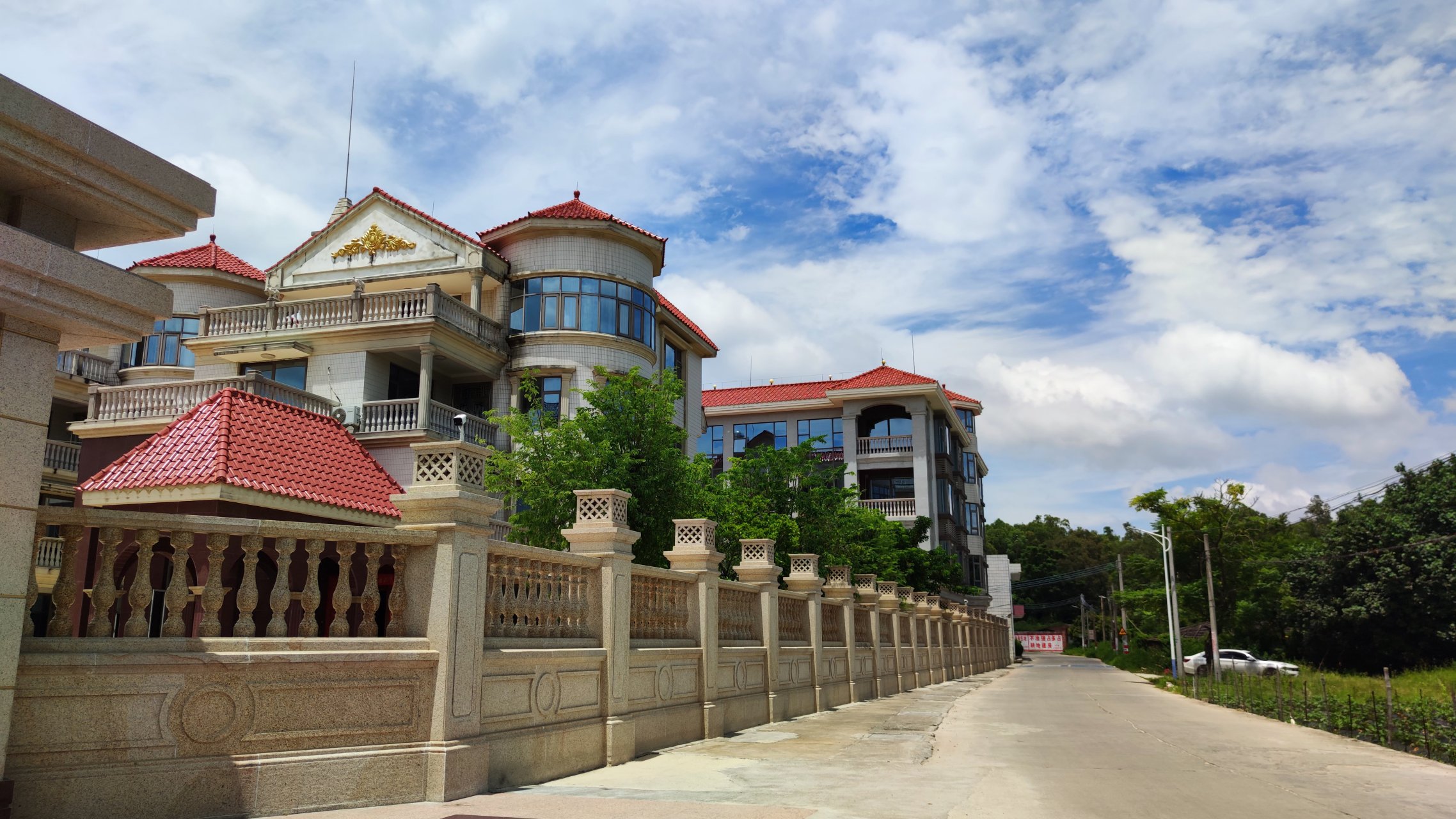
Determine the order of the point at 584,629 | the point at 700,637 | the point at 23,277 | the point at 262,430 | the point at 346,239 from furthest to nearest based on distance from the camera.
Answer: the point at 346,239
the point at 262,430
the point at 700,637
the point at 584,629
the point at 23,277

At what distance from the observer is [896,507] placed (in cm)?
4488

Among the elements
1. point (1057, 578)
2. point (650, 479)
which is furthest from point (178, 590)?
point (1057, 578)

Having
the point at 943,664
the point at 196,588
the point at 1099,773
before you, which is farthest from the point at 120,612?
the point at 943,664

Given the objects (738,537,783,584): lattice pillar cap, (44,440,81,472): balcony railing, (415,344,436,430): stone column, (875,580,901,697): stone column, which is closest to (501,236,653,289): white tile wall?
(415,344,436,430): stone column

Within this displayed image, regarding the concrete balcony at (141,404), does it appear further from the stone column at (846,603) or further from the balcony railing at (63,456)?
the stone column at (846,603)

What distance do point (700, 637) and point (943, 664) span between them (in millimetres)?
23414

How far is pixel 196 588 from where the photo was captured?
9.17 metres

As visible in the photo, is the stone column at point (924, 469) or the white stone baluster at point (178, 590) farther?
the stone column at point (924, 469)

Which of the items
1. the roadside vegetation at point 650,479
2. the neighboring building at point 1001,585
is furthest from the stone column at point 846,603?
the neighboring building at point 1001,585

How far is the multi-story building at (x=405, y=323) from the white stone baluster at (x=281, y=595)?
16242 millimetres

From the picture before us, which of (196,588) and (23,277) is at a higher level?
(23,277)

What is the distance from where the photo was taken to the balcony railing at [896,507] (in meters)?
44.6

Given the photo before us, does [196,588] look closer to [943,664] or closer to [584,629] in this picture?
[584,629]

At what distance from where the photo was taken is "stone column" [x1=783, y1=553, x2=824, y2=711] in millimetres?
17672
